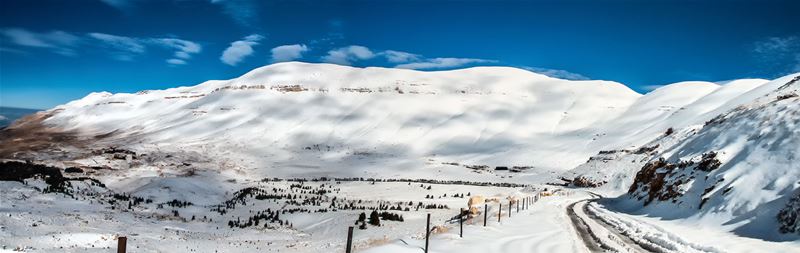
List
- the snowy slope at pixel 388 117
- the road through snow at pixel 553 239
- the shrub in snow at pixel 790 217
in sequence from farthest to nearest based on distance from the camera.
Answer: the snowy slope at pixel 388 117, the shrub in snow at pixel 790 217, the road through snow at pixel 553 239

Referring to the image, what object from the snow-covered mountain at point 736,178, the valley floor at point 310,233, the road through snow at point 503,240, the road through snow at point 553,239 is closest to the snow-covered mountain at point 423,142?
the snow-covered mountain at point 736,178

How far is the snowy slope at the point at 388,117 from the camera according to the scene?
97.1 m

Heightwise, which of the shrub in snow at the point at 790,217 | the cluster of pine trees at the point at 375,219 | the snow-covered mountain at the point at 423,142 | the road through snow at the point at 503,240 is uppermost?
the snow-covered mountain at the point at 423,142

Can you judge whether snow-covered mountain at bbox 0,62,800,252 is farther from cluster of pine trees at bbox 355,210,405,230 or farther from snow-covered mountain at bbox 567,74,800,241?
cluster of pine trees at bbox 355,210,405,230

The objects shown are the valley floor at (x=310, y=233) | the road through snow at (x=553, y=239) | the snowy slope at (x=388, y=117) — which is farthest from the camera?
the snowy slope at (x=388, y=117)

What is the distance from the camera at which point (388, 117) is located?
129375 millimetres

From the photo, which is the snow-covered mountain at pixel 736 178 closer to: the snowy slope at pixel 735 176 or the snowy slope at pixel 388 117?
the snowy slope at pixel 735 176

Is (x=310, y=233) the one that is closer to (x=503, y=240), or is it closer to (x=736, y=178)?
(x=503, y=240)

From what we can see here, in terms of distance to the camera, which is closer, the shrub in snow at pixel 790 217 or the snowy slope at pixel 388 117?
the shrub in snow at pixel 790 217

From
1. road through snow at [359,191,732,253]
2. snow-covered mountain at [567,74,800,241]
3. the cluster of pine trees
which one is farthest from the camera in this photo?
the cluster of pine trees

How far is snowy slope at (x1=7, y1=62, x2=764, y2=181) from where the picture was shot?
319 feet

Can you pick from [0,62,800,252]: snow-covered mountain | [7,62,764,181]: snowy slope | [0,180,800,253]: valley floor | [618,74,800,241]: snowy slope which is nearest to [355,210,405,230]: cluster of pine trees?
[0,180,800,253]: valley floor

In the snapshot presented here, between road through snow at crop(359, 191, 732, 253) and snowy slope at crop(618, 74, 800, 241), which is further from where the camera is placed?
snowy slope at crop(618, 74, 800, 241)

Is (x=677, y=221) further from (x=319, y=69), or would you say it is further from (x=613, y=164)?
(x=319, y=69)
